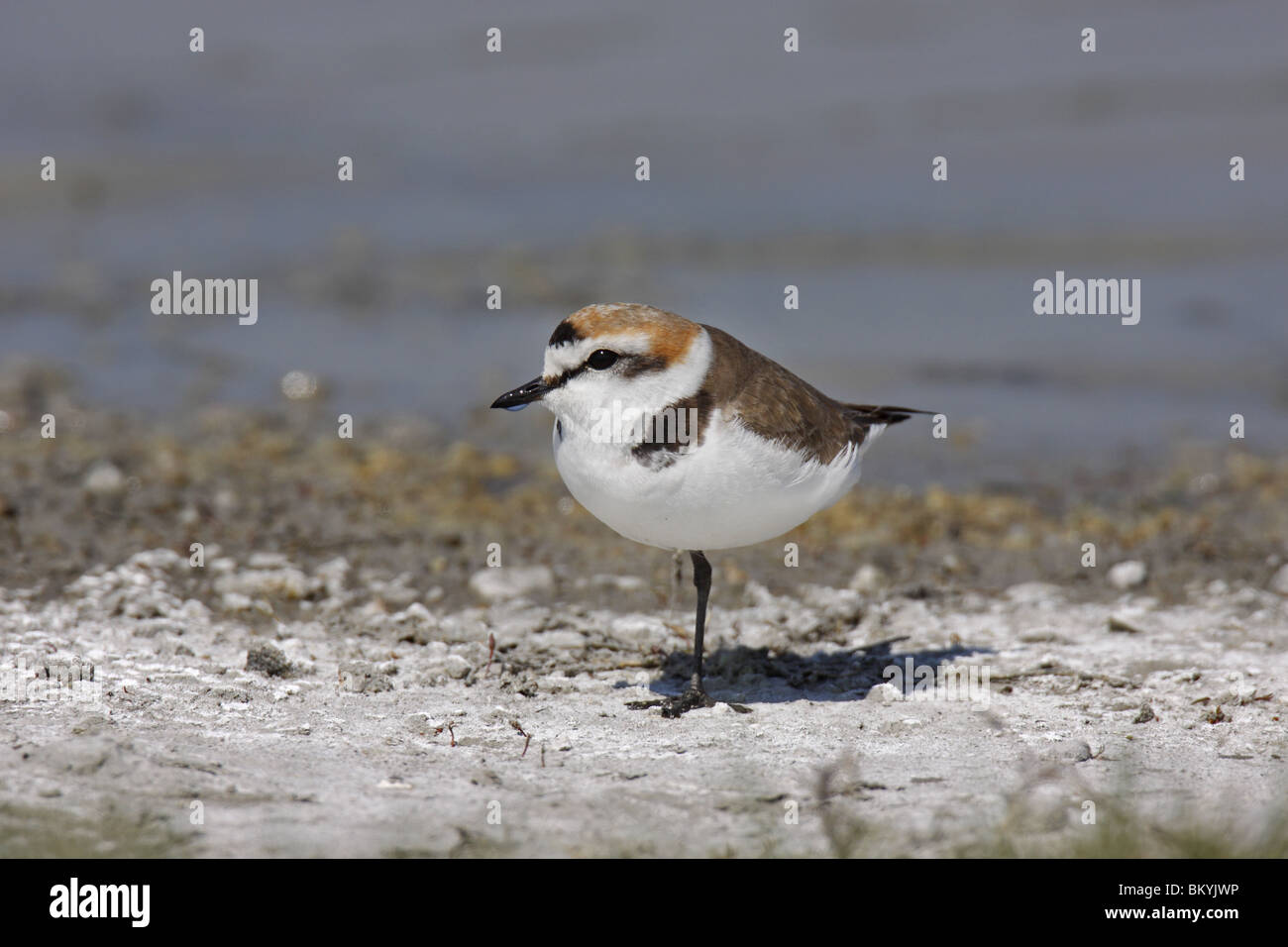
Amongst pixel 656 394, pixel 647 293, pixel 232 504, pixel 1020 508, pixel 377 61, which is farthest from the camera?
pixel 377 61

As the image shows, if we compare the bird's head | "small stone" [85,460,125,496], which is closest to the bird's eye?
the bird's head

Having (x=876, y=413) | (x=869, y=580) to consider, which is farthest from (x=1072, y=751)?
(x=869, y=580)

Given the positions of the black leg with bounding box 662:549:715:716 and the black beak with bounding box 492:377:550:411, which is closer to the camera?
the black beak with bounding box 492:377:550:411

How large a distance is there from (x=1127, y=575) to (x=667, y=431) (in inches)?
115

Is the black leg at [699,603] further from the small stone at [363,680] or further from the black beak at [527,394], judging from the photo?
the small stone at [363,680]

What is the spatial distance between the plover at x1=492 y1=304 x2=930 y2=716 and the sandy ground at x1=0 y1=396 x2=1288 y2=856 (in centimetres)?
76

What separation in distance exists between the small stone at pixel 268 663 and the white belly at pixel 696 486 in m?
1.38

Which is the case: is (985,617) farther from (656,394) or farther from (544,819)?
(544,819)

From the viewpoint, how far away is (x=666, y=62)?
63.2 feet

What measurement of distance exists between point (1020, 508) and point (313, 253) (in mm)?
8142

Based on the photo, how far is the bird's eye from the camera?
16.1ft

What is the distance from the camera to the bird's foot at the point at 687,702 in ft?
16.9

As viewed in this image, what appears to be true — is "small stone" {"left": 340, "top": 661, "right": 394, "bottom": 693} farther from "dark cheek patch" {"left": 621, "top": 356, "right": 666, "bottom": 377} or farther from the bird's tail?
the bird's tail
